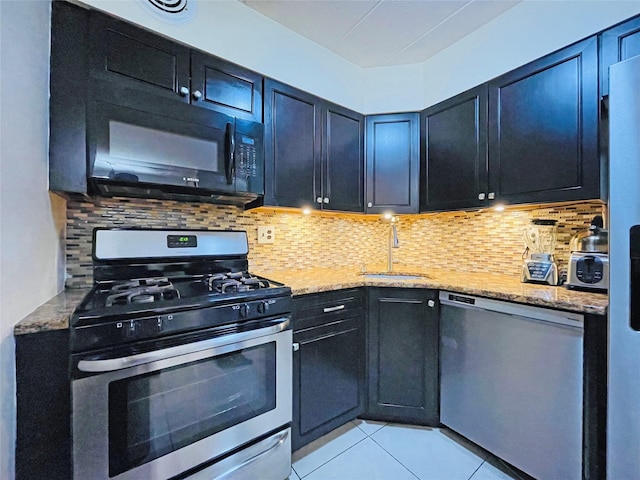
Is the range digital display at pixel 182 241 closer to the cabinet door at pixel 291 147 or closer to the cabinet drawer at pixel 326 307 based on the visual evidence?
the cabinet door at pixel 291 147

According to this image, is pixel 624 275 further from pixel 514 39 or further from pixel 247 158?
pixel 247 158

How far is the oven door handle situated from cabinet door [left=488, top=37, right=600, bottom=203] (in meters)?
1.46

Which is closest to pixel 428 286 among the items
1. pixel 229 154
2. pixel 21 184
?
pixel 229 154

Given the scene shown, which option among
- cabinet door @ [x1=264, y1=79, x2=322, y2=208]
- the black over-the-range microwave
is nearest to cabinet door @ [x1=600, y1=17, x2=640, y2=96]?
cabinet door @ [x1=264, y1=79, x2=322, y2=208]

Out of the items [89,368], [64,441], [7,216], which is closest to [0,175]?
[7,216]

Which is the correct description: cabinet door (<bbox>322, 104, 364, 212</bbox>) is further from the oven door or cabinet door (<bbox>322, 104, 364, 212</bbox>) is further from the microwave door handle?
the oven door

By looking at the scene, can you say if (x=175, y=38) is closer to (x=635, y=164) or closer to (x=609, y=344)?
(x=635, y=164)

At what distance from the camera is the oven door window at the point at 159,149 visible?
1.17 metres

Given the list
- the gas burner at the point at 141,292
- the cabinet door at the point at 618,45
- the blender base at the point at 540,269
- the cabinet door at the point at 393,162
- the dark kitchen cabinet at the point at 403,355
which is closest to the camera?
the gas burner at the point at 141,292

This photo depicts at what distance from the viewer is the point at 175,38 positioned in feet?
4.43

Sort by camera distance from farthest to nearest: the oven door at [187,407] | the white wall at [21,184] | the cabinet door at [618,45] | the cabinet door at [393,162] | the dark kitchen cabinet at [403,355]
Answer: the cabinet door at [393,162], the dark kitchen cabinet at [403,355], the cabinet door at [618,45], the oven door at [187,407], the white wall at [21,184]

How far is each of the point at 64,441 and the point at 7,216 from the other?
73 centimetres

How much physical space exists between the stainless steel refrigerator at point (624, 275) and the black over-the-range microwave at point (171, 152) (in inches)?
59.3

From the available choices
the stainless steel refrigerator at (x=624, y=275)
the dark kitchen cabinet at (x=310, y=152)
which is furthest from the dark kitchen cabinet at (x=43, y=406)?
the stainless steel refrigerator at (x=624, y=275)
